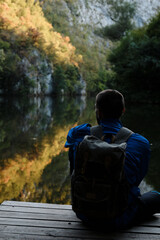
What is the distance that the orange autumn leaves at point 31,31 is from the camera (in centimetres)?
3803

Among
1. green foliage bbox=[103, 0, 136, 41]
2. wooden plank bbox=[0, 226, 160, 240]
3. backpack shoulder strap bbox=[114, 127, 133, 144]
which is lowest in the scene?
wooden plank bbox=[0, 226, 160, 240]

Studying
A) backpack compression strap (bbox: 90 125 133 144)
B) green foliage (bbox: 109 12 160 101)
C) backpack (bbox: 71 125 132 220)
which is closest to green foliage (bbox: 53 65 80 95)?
green foliage (bbox: 109 12 160 101)

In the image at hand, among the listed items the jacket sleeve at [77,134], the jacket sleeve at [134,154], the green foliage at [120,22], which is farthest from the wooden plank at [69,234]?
the green foliage at [120,22]

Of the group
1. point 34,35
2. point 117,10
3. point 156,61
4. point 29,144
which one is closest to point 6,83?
point 34,35

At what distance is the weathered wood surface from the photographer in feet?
6.28

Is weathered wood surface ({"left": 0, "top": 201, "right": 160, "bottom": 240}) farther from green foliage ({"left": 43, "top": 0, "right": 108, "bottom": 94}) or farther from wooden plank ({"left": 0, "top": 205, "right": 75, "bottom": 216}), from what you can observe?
green foliage ({"left": 43, "top": 0, "right": 108, "bottom": 94})

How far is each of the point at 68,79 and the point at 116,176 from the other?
5848 cm

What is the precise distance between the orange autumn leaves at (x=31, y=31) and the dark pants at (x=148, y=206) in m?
38.4

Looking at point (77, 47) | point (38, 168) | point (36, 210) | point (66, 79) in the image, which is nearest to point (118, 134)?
point (36, 210)

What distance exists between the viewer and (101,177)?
1747 mm

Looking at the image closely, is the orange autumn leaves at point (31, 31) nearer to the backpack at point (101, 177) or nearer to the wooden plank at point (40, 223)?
the wooden plank at point (40, 223)

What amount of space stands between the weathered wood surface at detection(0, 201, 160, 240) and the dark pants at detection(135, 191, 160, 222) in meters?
0.06

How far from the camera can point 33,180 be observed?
466 cm

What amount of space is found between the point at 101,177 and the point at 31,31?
146 feet
